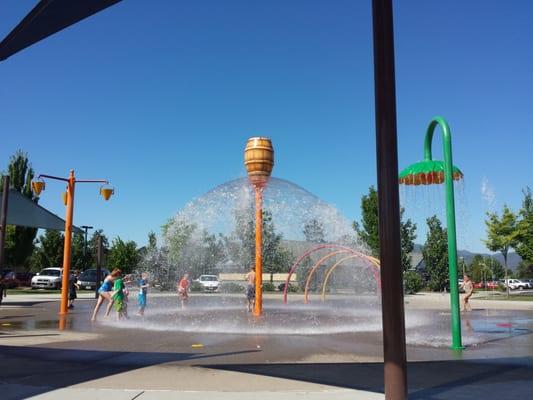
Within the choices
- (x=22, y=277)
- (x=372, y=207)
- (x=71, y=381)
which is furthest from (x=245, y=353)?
(x=22, y=277)

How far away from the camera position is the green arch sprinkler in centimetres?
970

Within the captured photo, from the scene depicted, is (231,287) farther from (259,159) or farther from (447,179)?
(447,179)

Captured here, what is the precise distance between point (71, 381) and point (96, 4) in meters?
5.06

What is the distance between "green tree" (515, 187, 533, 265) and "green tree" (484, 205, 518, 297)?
1.29 ft

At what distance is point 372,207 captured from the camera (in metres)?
37.2

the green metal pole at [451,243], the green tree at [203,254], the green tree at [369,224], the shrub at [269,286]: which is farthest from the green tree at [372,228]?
the green metal pole at [451,243]

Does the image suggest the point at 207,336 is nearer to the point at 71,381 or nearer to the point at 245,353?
the point at 245,353

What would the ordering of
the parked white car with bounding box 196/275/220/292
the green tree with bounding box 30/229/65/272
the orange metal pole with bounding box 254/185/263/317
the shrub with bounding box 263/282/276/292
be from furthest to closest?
the green tree with bounding box 30/229/65/272
the shrub with bounding box 263/282/276/292
the parked white car with bounding box 196/275/220/292
the orange metal pole with bounding box 254/185/263/317

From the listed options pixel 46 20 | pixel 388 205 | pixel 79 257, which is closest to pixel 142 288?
pixel 46 20

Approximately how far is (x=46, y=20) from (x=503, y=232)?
3694 centimetres

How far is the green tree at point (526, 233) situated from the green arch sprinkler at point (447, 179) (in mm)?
24789

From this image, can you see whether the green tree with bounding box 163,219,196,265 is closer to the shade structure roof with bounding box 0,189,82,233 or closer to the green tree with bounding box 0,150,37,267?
the shade structure roof with bounding box 0,189,82,233

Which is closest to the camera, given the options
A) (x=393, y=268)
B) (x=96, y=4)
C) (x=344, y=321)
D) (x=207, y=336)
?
(x=393, y=268)

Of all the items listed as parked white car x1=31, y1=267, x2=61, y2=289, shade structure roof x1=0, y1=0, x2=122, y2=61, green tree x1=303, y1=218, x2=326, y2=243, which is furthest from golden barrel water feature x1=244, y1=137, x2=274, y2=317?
parked white car x1=31, y1=267, x2=61, y2=289
